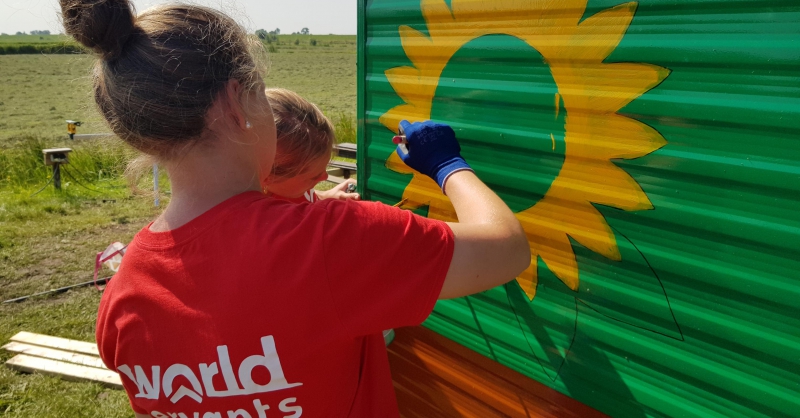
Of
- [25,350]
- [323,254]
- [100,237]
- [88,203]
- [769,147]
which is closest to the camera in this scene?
[323,254]

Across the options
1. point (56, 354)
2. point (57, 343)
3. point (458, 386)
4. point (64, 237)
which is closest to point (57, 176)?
point (64, 237)

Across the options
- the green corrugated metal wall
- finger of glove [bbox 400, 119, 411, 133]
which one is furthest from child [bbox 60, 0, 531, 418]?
finger of glove [bbox 400, 119, 411, 133]

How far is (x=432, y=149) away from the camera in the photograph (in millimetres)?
1624

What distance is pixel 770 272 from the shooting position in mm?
1271

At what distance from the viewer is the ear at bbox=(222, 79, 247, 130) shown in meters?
1.11

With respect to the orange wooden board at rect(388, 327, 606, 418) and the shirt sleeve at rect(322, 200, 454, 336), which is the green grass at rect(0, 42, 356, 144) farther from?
the orange wooden board at rect(388, 327, 606, 418)

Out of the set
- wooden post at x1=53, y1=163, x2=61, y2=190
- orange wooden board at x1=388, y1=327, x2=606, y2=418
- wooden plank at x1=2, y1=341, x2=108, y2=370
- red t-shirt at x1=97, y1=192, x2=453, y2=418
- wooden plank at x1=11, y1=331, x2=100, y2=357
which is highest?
red t-shirt at x1=97, y1=192, x2=453, y2=418

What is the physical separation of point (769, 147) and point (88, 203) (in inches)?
337

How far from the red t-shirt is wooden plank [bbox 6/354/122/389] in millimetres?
3243

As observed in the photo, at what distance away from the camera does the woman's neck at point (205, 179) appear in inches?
43.2

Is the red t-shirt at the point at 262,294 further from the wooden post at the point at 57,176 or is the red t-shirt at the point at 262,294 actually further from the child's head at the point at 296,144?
the wooden post at the point at 57,176

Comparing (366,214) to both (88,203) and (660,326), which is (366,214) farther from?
(88,203)

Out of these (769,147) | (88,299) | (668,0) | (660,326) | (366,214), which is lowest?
(88,299)

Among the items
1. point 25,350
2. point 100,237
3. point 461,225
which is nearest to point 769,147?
point 461,225
